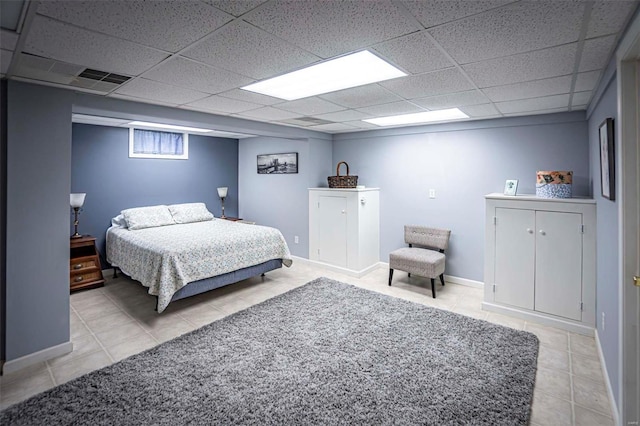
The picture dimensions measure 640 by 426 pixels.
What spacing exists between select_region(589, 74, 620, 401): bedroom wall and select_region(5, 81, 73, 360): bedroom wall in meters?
3.78

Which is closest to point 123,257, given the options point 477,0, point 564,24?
point 477,0

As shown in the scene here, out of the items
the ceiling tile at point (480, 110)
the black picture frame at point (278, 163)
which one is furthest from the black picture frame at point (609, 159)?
the black picture frame at point (278, 163)

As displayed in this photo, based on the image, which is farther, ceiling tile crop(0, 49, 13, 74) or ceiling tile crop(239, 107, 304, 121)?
ceiling tile crop(239, 107, 304, 121)

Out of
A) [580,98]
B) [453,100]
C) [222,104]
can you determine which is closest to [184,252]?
[222,104]

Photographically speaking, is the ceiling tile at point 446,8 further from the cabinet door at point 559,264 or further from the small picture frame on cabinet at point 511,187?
the small picture frame on cabinet at point 511,187

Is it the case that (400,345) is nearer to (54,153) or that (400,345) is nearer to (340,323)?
(340,323)

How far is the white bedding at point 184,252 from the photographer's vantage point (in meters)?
3.44

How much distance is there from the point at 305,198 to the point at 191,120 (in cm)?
226

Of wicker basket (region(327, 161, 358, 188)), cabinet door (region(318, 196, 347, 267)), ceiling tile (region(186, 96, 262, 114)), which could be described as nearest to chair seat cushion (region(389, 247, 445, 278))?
cabinet door (region(318, 196, 347, 267))

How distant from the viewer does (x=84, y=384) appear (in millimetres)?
2289

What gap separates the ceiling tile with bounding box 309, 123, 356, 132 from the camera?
4648 millimetres

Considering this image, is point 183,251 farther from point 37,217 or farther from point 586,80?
point 586,80

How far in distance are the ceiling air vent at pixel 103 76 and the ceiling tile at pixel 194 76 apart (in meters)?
0.20

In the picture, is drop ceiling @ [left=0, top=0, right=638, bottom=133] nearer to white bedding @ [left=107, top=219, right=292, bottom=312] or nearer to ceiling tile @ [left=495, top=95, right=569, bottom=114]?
ceiling tile @ [left=495, top=95, right=569, bottom=114]
